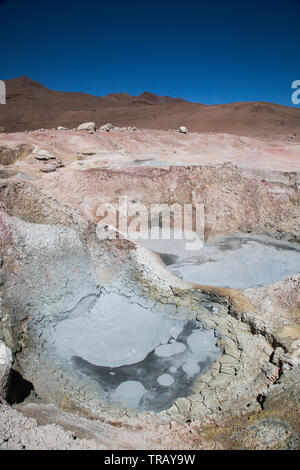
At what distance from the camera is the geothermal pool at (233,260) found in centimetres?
588

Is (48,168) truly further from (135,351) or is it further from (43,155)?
(135,351)

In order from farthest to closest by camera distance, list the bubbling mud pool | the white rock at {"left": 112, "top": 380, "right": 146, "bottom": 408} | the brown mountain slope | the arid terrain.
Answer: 1. the brown mountain slope
2. the bubbling mud pool
3. the white rock at {"left": 112, "top": 380, "right": 146, "bottom": 408}
4. the arid terrain

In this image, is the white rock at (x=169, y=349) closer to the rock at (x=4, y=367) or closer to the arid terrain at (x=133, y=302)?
the arid terrain at (x=133, y=302)

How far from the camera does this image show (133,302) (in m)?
5.14

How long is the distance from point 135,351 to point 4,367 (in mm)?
1700

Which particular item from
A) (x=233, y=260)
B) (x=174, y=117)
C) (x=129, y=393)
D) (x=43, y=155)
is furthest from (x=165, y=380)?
Answer: (x=174, y=117)

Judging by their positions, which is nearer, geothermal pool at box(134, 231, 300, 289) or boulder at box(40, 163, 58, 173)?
geothermal pool at box(134, 231, 300, 289)

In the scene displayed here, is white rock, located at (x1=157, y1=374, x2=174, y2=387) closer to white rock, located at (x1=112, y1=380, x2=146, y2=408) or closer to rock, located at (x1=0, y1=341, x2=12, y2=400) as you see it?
white rock, located at (x1=112, y1=380, x2=146, y2=408)

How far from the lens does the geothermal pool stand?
5.88 meters

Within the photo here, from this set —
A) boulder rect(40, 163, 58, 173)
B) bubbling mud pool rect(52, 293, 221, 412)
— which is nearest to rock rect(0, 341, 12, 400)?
bubbling mud pool rect(52, 293, 221, 412)

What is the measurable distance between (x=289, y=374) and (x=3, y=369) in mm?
3001

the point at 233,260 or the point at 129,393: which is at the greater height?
the point at 233,260

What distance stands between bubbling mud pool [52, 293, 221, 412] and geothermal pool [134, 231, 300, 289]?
128 cm
